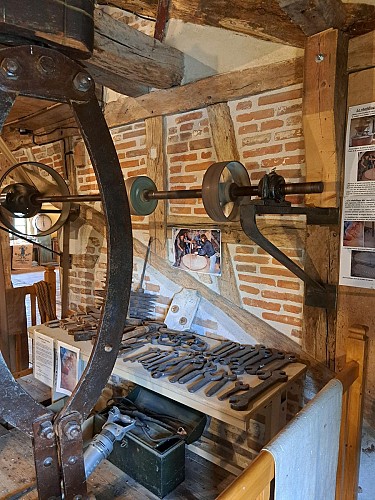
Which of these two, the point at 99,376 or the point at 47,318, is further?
the point at 47,318

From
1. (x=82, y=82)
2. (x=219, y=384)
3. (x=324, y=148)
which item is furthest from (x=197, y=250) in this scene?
(x=82, y=82)

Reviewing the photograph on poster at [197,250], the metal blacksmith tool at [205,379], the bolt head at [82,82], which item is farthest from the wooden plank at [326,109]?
the bolt head at [82,82]

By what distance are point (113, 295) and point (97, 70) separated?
5.90 ft

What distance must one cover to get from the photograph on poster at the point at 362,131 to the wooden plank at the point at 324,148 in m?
0.05

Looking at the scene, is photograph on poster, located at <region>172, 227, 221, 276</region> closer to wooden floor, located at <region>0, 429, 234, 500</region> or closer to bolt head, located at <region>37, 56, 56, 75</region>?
wooden floor, located at <region>0, 429, 234, 500</region>

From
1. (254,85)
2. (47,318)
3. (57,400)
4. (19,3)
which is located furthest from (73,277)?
(19,3)

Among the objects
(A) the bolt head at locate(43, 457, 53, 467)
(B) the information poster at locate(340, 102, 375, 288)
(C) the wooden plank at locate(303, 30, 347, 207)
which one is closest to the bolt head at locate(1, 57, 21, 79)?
(A) the bolt head at locate(43, 457, 53, 467)

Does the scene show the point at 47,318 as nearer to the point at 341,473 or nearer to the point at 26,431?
the point at 341,473

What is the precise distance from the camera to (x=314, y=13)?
144cm

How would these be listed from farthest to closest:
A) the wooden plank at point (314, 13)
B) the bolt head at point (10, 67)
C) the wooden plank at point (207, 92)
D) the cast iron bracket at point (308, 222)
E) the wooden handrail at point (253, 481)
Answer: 1. the wooden plank at point (207, 92)
2. the cast iron bracket at point (308, 222)
3. the wooden plank at point (314, 13)
4. the wooden handrail at point (253, 481)
5. the bolt head at point (10, 67)

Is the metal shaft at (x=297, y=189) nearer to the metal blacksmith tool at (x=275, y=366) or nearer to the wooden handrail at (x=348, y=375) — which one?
the wooden handrail at (x=348, y=375)

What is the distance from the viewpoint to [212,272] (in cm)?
233

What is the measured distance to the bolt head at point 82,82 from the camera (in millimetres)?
697

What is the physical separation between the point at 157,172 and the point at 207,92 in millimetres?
618
